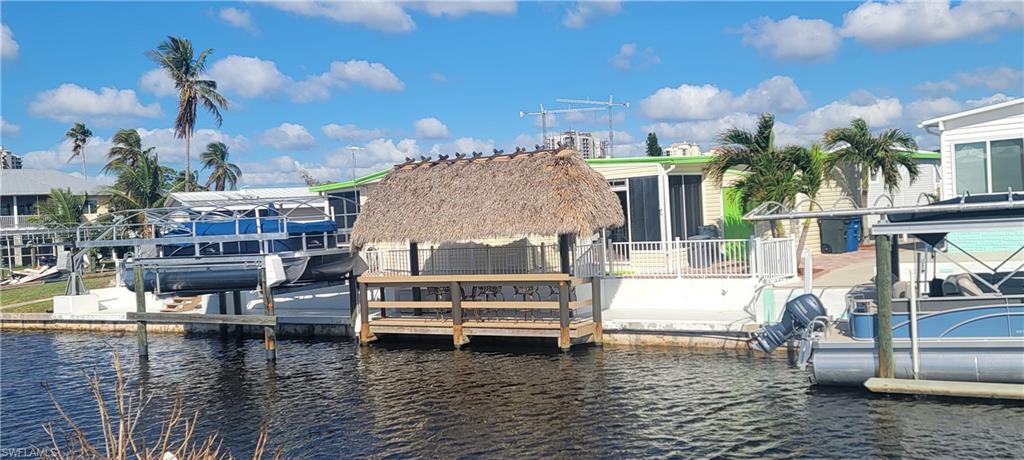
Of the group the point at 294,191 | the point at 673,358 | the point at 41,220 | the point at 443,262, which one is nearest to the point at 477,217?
the point at 443,262

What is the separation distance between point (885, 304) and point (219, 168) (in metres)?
60.8

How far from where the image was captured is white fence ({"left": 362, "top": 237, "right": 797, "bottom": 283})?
1877 centimetres

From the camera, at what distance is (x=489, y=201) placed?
19.3 m

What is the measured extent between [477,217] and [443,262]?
3977 millimetres

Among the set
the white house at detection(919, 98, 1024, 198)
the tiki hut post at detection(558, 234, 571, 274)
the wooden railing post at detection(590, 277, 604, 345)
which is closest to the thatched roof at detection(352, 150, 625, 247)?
the tiki hut post at detection(558, 234, 571, 274)

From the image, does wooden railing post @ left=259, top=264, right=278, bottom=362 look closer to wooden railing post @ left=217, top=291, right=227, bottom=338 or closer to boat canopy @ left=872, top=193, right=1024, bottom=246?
wooden railing post @ left=217, top=291, right=227, bottom=338

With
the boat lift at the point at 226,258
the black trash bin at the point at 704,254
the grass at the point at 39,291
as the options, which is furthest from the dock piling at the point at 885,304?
the grass at the point at 39,291

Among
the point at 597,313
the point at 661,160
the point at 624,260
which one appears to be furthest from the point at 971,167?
the point at 597,313

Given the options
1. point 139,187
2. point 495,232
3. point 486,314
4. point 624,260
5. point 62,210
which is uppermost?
point 139,187

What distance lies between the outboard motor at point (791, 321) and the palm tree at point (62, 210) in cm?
3760

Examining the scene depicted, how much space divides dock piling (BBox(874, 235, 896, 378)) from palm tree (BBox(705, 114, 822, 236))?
8.56 meters

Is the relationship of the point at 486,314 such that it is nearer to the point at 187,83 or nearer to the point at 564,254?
the point at 564,254

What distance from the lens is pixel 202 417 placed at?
14.3 meters

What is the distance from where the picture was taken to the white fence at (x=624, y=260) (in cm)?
1877
